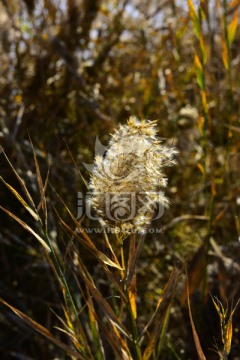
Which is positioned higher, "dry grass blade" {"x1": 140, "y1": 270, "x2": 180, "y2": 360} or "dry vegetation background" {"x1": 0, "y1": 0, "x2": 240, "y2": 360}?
"dry vegetation background" {"x1": 0, "y1": 0, "x2": 240, "y2": 360}

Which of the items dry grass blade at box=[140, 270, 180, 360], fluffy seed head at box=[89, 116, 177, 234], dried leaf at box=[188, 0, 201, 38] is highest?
dried leaf at box=[188, 0, 201, 38]

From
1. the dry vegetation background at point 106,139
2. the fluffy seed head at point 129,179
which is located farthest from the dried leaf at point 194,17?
the fluffy seed head at point 129,179

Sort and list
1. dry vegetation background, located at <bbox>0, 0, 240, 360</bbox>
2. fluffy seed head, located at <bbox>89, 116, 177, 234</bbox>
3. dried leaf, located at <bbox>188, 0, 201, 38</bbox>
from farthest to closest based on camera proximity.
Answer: dry vegetation background, located at <bbox>0, 0, 240, 360</bbox>
dried leaf, located at <bbox>188, 0, 201, 38</bbox>
fluffy seed head, located at <bbox>89, 116, 177, 234</bbox>

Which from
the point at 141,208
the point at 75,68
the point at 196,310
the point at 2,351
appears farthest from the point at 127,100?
the point at 141,208

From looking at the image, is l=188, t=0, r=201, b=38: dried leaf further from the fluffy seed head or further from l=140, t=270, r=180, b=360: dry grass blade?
l=140, t=270, r=180, b=360: dry grass blade

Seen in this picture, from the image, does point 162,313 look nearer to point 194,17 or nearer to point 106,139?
point 194,17

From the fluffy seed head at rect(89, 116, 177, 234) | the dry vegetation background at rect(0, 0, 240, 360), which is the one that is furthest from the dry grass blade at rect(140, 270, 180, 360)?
the dry vegetation background at rect(0, 0, 240, 360)

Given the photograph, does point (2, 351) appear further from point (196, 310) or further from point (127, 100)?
point (127, 100)
